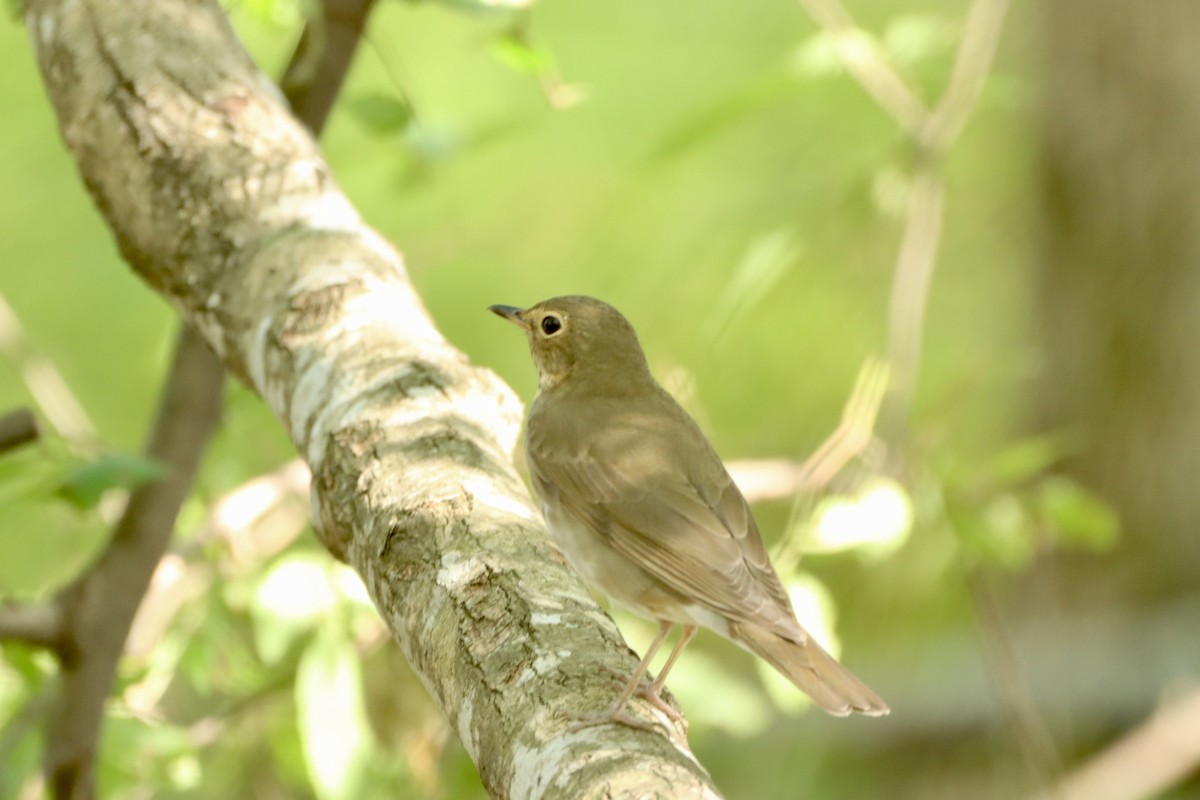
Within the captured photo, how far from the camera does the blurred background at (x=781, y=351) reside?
12.4 feet

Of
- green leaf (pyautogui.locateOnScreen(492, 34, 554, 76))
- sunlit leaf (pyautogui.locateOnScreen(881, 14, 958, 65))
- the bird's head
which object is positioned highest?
sunlit leaf (pyautogui.locateOnScreen(881, 14, 958, 65))

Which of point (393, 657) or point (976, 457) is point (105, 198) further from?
point (976, 457)

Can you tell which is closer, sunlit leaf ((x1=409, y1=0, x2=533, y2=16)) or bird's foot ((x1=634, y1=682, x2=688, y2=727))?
bird's foot ((x1=634, y1=682, x2=688, y2=727))

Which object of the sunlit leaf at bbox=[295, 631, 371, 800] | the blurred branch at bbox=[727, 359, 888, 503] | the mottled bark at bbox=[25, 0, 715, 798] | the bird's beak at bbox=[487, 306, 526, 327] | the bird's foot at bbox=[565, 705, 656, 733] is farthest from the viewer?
the blurred branch at bbox=[727, 359, 888, 503]

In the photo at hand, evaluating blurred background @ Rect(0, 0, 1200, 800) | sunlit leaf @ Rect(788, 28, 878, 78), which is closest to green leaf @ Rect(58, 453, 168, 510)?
blurred background @ Rect(0, 0, 1200, 800)

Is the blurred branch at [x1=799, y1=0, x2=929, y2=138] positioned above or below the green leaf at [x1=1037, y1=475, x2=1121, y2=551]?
above

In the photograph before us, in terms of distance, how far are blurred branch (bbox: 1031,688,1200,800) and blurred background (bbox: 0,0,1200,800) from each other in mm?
71

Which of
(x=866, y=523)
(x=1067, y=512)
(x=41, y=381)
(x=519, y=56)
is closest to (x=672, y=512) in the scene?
(x=866, y=523)

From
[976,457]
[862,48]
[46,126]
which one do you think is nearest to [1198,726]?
[976,457]

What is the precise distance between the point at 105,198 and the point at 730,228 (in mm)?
4497

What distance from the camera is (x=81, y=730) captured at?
3.18m

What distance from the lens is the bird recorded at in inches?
106

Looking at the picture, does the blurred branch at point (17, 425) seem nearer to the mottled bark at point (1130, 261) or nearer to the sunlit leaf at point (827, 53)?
the sunlit leaf at point (827, 53)

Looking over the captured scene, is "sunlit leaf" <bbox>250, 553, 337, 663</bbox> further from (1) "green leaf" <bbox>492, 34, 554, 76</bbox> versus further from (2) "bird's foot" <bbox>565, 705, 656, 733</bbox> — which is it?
(2) "bird's foot" <bbox>565, 705, 656, 733</bbox>
